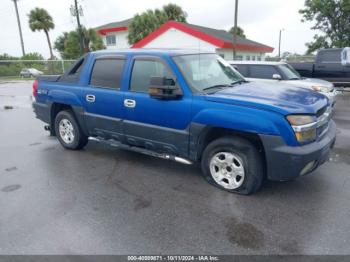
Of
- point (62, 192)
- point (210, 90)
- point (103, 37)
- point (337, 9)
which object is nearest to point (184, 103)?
point (210, 90)

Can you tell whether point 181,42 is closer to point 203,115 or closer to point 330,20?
point 330,20

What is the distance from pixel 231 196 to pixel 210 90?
1.42m

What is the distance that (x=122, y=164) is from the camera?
507 cm

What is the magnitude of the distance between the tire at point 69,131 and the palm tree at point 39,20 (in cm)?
3973

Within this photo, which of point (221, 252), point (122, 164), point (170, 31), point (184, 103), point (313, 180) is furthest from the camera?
point (170, 31)

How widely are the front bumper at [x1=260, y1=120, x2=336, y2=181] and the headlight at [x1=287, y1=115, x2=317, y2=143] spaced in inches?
4.0

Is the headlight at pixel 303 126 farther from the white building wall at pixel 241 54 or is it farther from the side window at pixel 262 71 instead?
the white building wall at pixel 241 54

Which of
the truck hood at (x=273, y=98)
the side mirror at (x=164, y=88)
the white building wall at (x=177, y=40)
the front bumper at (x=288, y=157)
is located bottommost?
the front bumper at (x=288, y=157)

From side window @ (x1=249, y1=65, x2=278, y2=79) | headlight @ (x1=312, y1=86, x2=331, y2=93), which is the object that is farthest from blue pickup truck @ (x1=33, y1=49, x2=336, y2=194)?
side window @ (x1=249, y1=65, x2=278, y2=79)

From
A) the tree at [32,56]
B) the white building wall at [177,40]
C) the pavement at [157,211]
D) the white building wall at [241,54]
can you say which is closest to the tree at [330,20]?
the white building wall at [241,54]

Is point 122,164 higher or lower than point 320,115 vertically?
lower

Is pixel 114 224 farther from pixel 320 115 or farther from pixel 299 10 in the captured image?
pixel 299 10

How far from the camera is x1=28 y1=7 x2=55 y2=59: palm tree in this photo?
3938cm

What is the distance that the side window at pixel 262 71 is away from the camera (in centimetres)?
907
